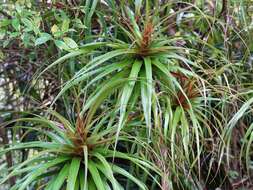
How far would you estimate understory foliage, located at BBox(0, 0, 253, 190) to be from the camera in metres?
1.13

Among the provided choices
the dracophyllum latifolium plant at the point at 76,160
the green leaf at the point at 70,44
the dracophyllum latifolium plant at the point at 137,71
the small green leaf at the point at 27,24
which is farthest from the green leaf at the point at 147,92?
the small green leaf at the point at 27,24

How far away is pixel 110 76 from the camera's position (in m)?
1.30

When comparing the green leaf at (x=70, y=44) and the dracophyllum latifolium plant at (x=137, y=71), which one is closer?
the dracophyllum latifolium plant at (x=137, y=71)

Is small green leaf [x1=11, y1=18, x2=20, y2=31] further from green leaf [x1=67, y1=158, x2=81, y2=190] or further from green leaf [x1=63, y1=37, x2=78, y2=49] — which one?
green leaf [x1=67, y1=158, x2=81, y2=190]

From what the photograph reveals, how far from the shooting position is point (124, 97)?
1124 millimetres

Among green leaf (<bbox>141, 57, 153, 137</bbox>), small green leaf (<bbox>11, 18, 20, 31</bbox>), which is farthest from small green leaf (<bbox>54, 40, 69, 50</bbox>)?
green leaf (<bbox>141, 57, 153, 137</bbox>)

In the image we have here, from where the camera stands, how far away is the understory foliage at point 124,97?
1.13m

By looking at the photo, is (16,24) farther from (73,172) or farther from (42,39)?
(73,172)

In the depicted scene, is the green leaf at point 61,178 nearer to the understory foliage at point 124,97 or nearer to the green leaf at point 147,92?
the understory foliage at point 124,97

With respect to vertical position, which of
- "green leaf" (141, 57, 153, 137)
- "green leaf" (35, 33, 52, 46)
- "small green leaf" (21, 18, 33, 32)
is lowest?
"green leaf" (141, 57, 153, 137)

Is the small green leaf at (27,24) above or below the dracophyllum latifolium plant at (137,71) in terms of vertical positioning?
above

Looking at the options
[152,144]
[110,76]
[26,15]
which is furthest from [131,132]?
[26,15]

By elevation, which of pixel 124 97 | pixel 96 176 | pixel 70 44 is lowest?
pixel 96 176

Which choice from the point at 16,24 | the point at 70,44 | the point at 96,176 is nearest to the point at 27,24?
the point at 16,24
